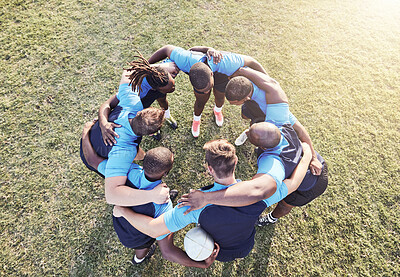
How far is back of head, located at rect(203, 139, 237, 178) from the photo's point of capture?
7.84ft

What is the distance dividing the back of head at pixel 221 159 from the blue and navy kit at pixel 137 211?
0.82 m

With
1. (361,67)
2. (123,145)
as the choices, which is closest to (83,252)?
(123,145)

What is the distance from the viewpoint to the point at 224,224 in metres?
2.40

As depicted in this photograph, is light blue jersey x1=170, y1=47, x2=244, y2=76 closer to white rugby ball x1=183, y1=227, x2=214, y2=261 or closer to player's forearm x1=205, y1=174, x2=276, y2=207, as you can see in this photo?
player's forearm x1=205, y1=174, x2=276, y2=207

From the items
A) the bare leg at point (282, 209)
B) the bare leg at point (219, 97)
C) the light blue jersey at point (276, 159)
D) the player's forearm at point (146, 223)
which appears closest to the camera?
the player's forearm at point (146, 223)

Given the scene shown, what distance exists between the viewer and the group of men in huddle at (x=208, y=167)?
2.41 m

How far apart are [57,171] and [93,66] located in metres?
2.64

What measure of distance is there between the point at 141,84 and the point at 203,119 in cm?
176

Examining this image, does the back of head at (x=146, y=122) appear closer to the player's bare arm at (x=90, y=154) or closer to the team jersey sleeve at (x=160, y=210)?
the player's bare arm at (x=90, y=154)

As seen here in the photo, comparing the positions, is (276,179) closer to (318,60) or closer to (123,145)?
(123,145)

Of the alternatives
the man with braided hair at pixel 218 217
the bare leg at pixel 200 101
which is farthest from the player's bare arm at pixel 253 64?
the man with braided hair at pixel 218 217

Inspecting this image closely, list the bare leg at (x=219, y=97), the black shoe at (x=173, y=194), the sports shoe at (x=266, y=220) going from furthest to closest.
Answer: the bare leg at (x=219, y=97) → the black shoe at (x=173, y=194) → the sports shoe at (x=266, y=220)

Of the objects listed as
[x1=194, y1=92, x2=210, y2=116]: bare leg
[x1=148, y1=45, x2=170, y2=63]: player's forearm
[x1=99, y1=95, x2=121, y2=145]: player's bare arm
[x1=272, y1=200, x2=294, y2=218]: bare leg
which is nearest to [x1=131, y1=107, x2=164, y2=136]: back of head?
[x1=99, y1=95, x2=121, y2=145]: player's bare arm

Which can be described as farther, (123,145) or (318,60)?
(318,60)
